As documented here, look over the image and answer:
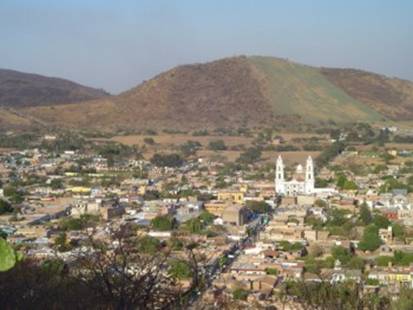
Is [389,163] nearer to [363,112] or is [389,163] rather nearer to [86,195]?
[86,195]

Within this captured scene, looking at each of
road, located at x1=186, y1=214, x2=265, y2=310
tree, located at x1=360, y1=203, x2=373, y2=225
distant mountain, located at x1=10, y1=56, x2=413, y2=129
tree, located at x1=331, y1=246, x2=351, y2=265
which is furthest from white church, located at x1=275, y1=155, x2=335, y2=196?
distant mountain, located at x1=10, y1=56, x2=413, y2=129

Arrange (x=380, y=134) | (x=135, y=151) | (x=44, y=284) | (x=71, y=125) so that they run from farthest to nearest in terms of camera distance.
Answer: (x=71, y=125) < (x=380, y=134) < (x=135, y=151) < (x=44, y=284)

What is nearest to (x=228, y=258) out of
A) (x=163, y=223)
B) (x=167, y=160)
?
(x=163, y=223)

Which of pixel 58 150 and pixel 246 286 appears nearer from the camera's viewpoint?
pixel 246 286

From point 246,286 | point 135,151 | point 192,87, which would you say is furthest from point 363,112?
point 246,286

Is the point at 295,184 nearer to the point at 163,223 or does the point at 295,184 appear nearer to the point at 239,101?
the point at 163,223
